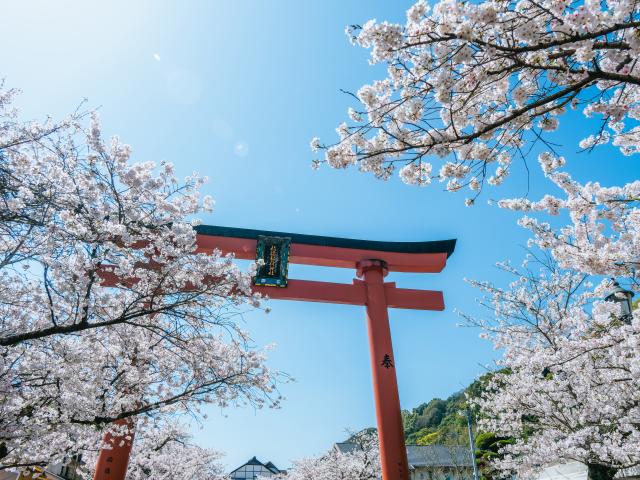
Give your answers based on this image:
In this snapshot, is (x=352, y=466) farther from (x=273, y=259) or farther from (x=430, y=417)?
(x=430, y=417)

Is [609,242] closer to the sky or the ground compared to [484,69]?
closer to the ground

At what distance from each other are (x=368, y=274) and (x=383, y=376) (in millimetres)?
2583

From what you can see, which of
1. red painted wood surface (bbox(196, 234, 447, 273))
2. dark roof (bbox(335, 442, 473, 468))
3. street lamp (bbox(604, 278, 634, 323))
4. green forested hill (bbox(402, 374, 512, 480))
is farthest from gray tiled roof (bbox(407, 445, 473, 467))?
street lamp (bbox(604, 278, 634, 323))

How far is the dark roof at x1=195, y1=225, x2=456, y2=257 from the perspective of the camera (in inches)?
377

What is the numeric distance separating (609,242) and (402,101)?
2.95 metres

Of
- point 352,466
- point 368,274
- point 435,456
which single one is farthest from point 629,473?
point 435,456

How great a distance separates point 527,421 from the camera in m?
7.79

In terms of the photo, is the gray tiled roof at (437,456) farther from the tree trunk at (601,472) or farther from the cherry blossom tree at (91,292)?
the cherry blossom tree at (91,292)

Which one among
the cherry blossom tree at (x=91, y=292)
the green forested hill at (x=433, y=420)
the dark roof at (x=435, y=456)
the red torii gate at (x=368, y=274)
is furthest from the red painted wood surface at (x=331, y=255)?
the green forested hill at (x=433, y=420)

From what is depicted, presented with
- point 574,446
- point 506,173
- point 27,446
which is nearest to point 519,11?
point 506,173

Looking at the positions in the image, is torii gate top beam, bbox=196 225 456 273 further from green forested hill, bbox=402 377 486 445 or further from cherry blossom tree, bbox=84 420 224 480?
green forested hill, bbox=402 377 486 445

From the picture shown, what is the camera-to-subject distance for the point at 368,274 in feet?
33.7

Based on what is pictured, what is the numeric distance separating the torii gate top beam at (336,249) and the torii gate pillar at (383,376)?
1.13 feet

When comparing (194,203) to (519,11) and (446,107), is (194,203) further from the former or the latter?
(519,11)
